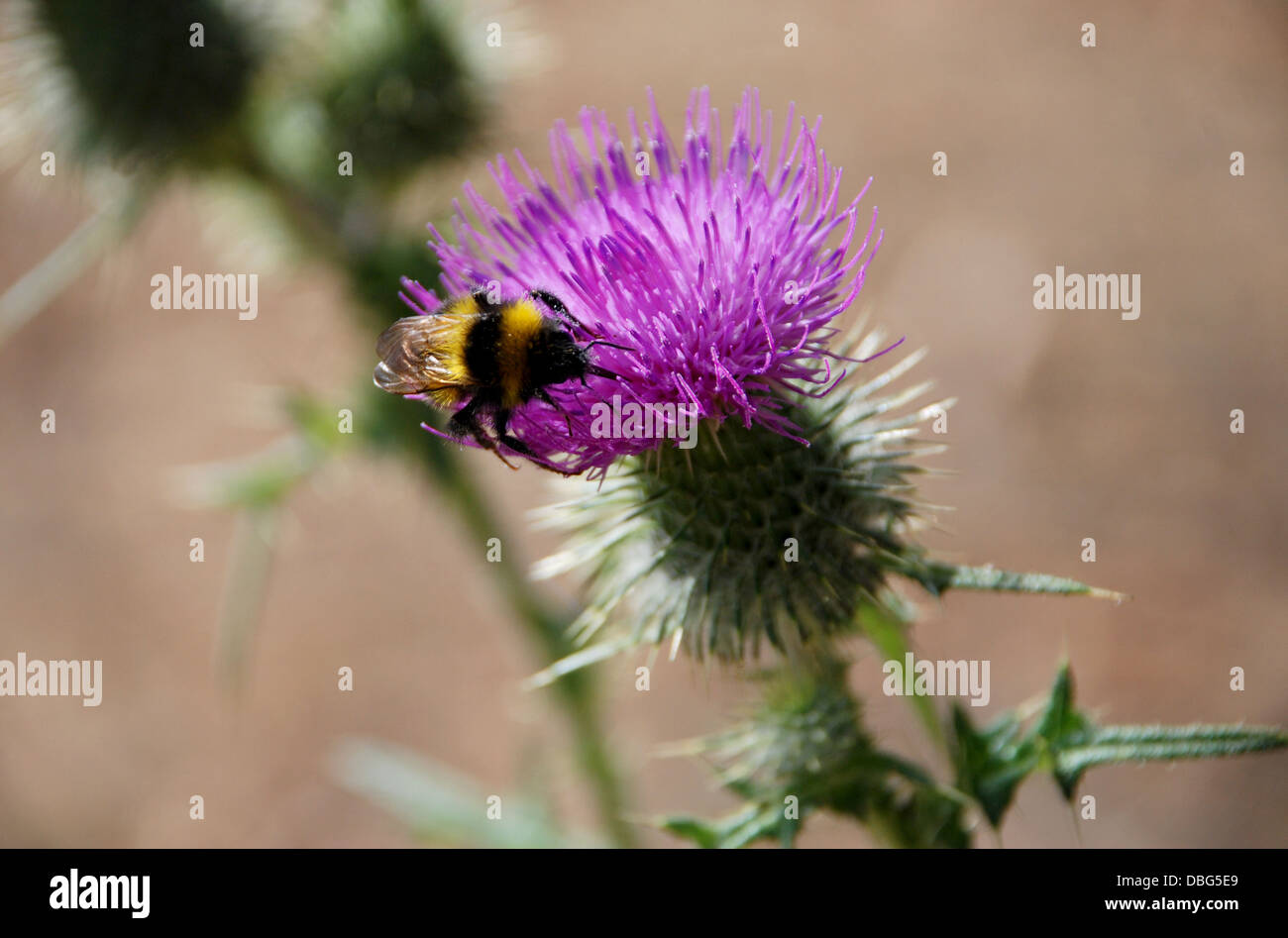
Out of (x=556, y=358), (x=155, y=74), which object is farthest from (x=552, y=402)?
(x=155, y=74)

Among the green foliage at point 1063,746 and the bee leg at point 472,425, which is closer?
the green foliage at point 1063,746

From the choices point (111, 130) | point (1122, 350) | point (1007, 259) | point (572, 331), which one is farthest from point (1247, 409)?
point (111, 130)

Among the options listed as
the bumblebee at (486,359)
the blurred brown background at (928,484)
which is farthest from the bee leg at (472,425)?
the blurred brown background at (928,484)

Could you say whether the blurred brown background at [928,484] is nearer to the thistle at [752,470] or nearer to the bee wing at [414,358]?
the thistle at [752,470]

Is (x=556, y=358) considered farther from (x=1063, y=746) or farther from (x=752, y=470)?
(x=1063, y=746)

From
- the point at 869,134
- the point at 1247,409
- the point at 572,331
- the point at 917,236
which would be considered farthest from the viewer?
the point at 869,134

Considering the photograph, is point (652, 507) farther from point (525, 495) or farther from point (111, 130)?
point (525, 495)
